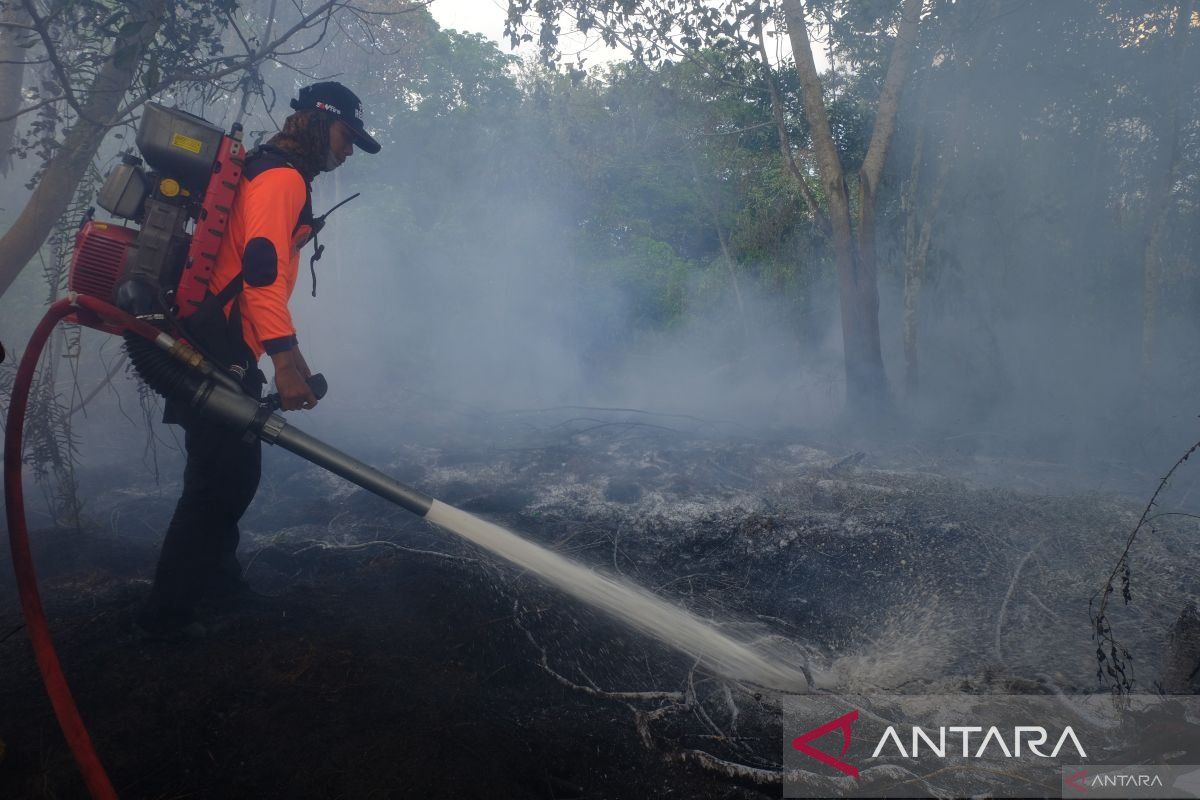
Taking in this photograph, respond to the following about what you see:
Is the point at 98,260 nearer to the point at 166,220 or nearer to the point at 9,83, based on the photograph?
the point at 166,220

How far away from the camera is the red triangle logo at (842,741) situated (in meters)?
2.33

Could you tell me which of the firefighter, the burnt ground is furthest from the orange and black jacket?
the burnt ground

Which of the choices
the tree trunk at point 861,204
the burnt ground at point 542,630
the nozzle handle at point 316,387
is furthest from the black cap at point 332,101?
the tree trunk at point 861,204

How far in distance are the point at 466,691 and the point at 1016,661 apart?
7.71ft

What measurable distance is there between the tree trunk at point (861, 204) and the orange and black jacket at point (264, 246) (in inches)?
264

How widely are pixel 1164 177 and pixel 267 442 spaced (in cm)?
996

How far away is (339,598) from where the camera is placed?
3543mm

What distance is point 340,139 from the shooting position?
11.0 ft

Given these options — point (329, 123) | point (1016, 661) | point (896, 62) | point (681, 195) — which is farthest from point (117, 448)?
point (681, 195)

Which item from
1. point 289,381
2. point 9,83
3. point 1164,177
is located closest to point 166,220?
point 289,381

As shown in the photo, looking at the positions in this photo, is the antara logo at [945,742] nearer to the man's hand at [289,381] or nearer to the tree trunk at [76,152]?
the man's hand at [289,381]

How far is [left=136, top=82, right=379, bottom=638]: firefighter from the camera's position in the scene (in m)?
3.00

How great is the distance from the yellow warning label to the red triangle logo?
3.40 meters

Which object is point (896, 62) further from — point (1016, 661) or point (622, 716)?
point (622, 716)
